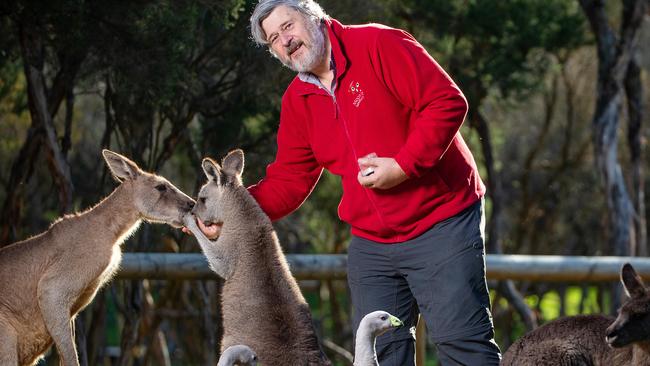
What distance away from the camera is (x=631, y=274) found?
4.98 m

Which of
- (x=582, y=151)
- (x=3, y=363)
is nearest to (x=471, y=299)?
(x=3, y=363)

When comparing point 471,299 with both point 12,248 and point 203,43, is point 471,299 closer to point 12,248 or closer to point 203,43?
point 12,248

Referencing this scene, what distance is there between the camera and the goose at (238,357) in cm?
381

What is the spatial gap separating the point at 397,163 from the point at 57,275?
1.73 meters

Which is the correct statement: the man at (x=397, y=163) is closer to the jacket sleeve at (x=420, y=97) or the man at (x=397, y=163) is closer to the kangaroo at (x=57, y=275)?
the jacket sleeve at (x=420, y=97)

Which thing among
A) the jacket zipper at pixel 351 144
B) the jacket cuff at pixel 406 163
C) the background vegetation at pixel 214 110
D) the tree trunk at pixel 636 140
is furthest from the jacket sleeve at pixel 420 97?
the tree trunk at pixel 636 140

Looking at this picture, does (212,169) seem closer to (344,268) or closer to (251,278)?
(251,278)

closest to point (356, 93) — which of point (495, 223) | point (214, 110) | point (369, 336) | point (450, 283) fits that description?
point (450, 283)

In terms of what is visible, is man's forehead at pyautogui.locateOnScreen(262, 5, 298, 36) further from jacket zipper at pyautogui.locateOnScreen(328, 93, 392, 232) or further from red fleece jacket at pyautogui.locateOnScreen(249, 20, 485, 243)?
jacket zipper at pyautogui.locateOnScreen(328, 93, 392, 232)

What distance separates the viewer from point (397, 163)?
171 inches

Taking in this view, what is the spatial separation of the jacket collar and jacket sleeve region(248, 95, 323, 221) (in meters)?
0.16

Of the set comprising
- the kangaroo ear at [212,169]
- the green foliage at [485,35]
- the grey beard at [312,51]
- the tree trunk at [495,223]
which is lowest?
the tree trunk at [495,223]

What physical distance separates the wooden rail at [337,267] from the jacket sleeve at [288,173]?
4.34 ft

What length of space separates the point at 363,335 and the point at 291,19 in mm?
1371
